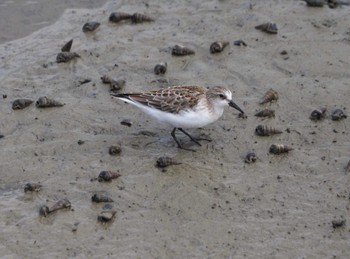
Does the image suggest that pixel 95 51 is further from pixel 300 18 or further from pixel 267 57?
pixel 300 18

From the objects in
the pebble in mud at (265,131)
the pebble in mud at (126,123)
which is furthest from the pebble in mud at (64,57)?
the pebble in mud at (265,131)

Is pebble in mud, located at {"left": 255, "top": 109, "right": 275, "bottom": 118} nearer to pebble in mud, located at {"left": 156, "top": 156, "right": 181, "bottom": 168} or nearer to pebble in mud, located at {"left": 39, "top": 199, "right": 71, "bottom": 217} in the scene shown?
pebble in mud, located at {"left": 156, "top": 156, "right": 181, "bottom": 168}

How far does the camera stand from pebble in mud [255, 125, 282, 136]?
1138 cm

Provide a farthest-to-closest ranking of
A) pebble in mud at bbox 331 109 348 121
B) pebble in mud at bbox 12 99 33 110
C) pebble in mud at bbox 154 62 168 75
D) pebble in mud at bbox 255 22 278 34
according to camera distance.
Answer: pebble in mud at bbox 255 22 278 34, pebble in mud at bbox 154 62 168 75, pebble in mud at bbox 12 99 33 110, pebble in mud at bbox 331 109 348 121

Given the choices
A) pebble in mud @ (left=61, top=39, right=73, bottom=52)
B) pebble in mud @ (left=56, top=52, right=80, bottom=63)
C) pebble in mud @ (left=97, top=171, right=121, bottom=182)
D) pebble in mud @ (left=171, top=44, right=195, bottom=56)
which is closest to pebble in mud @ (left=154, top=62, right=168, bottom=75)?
pebble in mud @ (left=171, top=44, right=195, bottom=56)

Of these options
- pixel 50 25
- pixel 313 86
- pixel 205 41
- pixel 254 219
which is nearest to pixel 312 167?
pixel 254 219

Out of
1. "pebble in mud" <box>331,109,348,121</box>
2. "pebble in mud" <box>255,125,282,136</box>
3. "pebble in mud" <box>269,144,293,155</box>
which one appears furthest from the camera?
"pebble in mud" <box>331,109,348,121</box>

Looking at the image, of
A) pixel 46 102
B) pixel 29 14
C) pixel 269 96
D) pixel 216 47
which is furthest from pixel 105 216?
pixel 29 14

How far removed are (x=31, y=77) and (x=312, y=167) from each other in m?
5.34

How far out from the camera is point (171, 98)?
37.1ft

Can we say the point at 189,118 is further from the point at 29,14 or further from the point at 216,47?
the point at 29,14

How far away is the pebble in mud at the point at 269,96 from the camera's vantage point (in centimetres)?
1220

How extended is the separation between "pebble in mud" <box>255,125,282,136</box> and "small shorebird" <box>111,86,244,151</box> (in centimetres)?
39

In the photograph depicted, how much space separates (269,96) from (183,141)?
5.53 ft
